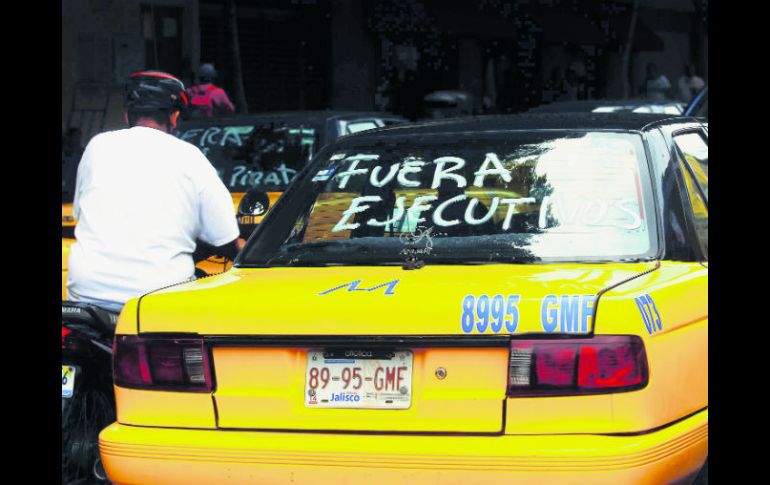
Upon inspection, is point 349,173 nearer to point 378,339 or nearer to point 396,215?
point 396,215

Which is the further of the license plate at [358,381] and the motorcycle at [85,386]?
the motorcycle at [85,386]

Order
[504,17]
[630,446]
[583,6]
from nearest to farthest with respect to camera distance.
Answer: [630,446]
[504,17]
[583,6]

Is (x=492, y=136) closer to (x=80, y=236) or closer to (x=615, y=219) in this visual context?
(x=615, y=219)

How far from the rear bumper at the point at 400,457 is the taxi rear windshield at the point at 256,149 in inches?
206

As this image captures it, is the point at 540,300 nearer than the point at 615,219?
Yes

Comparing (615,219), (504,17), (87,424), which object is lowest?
(87,424)

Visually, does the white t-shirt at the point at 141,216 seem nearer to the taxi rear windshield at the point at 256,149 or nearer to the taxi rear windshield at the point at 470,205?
the taxi rear windshield at the point at 470,205

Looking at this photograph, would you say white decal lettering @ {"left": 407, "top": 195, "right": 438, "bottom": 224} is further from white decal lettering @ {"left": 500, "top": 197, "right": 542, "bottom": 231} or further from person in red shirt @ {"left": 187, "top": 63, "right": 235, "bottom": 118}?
person in red shirt @ {"left": 187, "top": 63, "right": 235, "bottom": 118}

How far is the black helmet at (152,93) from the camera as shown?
5.58 metres

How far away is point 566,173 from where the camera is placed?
4.69 m

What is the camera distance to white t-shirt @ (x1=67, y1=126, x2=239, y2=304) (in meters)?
5.32

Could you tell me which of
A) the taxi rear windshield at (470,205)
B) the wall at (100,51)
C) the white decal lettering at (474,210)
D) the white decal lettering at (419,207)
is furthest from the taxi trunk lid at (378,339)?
the wall at (100,51)
